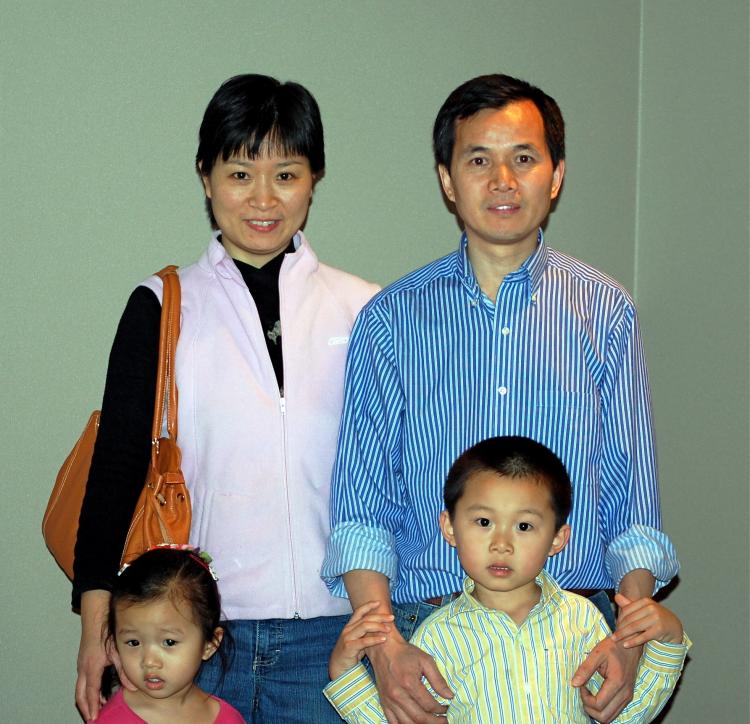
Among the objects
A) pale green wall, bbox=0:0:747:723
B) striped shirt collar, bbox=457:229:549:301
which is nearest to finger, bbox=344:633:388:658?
striped shirt collar, bbox=457:229:549:301

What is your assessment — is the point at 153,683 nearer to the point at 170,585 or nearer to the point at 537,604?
the point at 170,585

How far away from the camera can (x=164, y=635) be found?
231cm

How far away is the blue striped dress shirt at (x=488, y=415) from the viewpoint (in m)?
2.39

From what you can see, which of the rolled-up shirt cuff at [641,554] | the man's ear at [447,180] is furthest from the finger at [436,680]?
the man's ear at [447,180]

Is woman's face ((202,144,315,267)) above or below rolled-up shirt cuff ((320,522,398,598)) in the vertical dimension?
above

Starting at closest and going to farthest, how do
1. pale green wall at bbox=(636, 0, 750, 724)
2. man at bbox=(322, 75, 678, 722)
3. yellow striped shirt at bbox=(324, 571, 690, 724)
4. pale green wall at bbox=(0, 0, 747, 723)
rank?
yellow striped shirt at bbox=(324, 571, 690, 724)
man at bbox=(322, 75, 678, 722)
pale green wall at bbox=(0, 0, 747, 723)
pale green wall at bbox=(636, 0, 750, 724)

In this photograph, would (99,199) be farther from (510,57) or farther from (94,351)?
(510,57)

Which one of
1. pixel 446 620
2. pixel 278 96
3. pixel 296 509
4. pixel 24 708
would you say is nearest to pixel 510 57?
pixel 278 96

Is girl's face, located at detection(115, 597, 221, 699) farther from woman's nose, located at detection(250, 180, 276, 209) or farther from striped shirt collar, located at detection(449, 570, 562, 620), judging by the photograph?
woman's nose, located at detection(250, 180, 276, 209)

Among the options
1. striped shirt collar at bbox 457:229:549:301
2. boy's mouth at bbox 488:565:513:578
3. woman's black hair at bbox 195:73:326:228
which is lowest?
boy's mouth at bbox 488:565:513:578

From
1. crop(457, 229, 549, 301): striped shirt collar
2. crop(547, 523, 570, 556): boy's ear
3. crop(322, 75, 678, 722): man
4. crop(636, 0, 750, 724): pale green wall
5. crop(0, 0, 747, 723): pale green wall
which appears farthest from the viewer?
crop(636, 0, 750, 724): pale green wall

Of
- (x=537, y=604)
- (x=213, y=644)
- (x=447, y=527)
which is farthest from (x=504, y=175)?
(x=213, y=644)

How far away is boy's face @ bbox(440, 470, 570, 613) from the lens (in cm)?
219

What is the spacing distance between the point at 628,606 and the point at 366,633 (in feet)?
1.73
